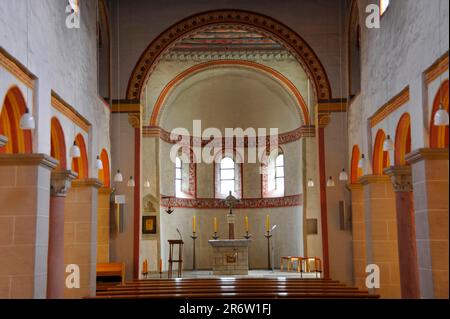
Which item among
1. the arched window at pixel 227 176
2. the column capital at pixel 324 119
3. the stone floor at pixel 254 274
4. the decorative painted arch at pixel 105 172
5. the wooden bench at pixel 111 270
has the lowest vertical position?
the stone floor at pixel 254 274

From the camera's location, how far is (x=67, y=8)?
44.8ft

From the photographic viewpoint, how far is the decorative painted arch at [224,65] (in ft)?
77.2

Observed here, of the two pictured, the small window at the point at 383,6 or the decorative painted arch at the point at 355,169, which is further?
the decorative painted arch at the point at 355,169

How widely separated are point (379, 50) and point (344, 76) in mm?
3931

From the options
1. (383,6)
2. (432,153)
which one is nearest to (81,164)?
(383,6)

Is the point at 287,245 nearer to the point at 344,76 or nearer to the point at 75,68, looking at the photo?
the point at 344,76

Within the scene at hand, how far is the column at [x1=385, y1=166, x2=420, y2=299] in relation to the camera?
12.9 metres

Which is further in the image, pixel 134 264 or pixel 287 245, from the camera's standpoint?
pixel 287 245

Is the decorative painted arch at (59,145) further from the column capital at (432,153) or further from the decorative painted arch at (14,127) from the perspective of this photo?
the column capital at (432,153)

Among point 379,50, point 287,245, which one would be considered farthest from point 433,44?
point 287,245

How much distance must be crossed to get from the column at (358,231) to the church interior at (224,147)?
47mm

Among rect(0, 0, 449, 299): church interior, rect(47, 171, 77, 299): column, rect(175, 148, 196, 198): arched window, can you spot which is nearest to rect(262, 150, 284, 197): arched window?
rect(0, 0, 449, 299): church interior

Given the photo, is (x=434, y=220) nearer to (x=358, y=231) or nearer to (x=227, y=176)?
(x=358, y=231)

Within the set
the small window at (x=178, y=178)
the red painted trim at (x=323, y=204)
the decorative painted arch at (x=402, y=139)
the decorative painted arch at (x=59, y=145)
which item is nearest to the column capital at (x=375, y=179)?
the decorative painted arch at (x=402, y=139)
